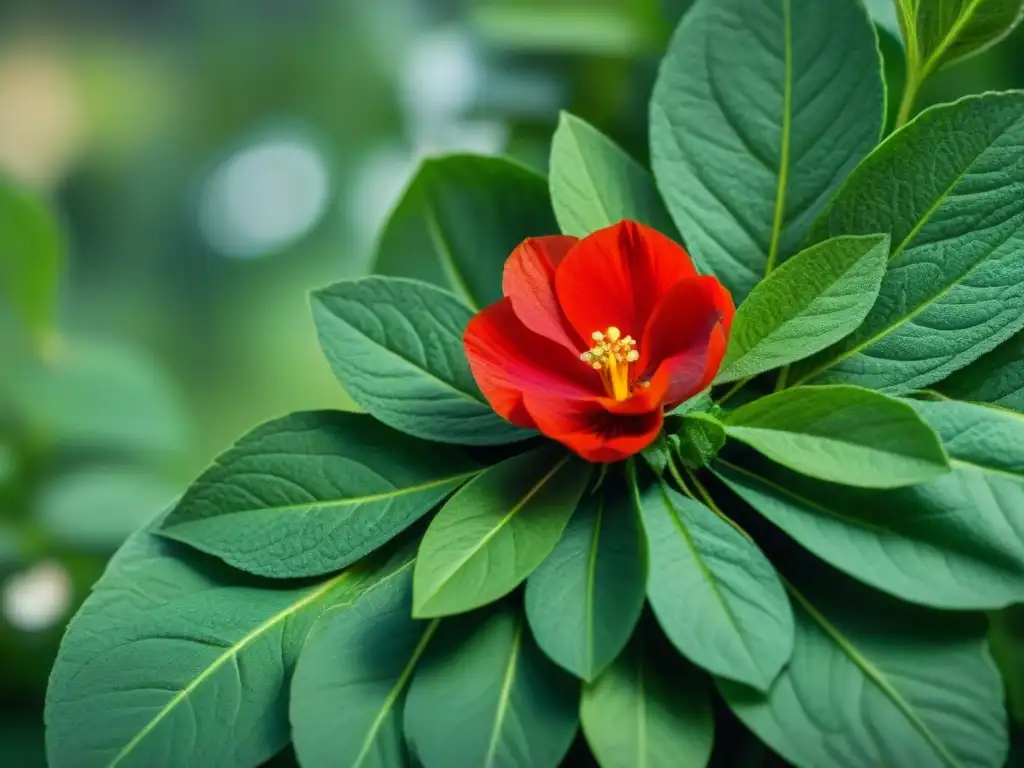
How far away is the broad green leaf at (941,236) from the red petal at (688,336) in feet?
0.29

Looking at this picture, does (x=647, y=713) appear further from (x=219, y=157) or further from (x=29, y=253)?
(x=219, y=157)

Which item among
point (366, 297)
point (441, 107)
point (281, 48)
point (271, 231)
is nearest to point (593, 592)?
point (366, 297)

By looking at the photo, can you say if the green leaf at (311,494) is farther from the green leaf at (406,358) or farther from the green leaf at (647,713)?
the green leaf at (647,713)

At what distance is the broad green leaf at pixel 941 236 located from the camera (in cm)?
46

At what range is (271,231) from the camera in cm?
134

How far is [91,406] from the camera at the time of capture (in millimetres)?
1082

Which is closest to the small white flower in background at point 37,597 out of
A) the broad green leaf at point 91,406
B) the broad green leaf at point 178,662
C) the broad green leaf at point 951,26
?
the broad green leaf at point 91,406

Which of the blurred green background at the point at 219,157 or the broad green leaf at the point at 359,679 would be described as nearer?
the broad green leaf at the point at 359,679

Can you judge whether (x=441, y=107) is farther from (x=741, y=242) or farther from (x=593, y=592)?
(x=593, y=592)

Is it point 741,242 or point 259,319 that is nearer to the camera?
point 741,242

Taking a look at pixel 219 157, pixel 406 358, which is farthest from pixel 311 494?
pixel 219 157

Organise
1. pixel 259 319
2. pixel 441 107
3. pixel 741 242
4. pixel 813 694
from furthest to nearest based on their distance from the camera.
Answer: pixel 259 319 → pixel 441 107 → pixel 741 242 → pixel 813 694

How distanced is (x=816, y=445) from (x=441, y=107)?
0.89m

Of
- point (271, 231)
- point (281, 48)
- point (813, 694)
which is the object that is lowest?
point (813, 694)
